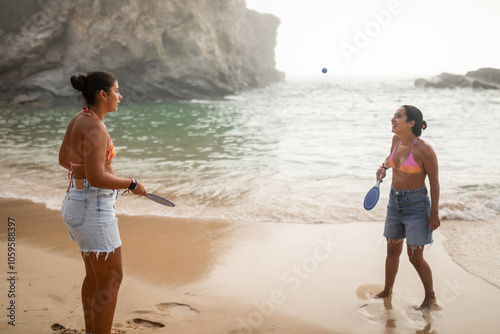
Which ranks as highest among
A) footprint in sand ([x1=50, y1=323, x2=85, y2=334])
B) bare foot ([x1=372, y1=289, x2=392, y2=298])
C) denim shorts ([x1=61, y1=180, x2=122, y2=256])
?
denim shorts ([x1=61, y1=180, x2=122, y2=256])

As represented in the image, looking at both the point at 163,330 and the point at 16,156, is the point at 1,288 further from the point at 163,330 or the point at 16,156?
the point at 16,156

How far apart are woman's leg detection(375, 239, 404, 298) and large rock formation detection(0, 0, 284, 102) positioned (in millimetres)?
35533

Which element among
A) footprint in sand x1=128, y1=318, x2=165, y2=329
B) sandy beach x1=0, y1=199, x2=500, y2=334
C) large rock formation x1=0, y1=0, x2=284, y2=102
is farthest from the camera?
large rock formation x1=0, y1=0, x2=284, y2=102

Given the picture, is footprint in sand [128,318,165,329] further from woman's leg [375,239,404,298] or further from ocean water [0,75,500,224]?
ocean water [0,75,500,224]

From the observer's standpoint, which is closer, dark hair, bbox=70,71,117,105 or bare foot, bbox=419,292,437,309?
dark hair, bbox=70,71,117,105

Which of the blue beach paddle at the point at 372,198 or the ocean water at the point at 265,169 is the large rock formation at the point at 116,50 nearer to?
the ocean water at the point at 265,169

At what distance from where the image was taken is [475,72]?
59.8 meters

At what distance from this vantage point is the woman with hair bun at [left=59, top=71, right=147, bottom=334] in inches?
95.9

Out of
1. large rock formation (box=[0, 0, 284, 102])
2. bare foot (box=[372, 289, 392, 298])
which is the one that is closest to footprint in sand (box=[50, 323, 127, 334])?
bare foot (box=[372, 289, 392, 298])

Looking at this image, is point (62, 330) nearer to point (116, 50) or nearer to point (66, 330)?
point (66, 330)

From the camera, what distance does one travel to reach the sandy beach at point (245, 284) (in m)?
3.34

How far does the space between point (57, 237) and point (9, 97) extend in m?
33.8

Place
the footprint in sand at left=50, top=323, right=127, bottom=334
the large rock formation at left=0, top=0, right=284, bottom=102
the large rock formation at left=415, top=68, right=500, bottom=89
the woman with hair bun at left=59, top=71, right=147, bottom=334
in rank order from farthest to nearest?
the large rock formation at left=415, top=68, right=500, bottom=89 → the large rock formation at left=0, top=0, right=284, bottom=102 → the footprint in sand at left=50, top=323, right=127, bottom=334 → the woman with hair bun at left=59, top=71, right=147, bottom=334

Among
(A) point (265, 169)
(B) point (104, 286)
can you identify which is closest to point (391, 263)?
(B) point (104, 286)
